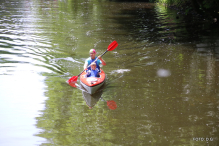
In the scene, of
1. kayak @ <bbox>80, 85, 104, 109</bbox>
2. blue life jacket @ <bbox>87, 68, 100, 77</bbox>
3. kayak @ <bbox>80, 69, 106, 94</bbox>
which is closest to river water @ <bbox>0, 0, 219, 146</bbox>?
kayak @ <bbox>80, 85, 104, 109</bbox>

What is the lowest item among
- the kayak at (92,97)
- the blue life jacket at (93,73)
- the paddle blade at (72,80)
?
the kayak at (92,97)

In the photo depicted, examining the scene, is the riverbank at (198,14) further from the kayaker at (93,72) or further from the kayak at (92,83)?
the kayak at (92,83)

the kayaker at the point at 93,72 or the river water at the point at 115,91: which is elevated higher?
the kayaker at the point at 93,72

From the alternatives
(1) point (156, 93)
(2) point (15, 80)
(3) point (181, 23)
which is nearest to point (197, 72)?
(1) point (156, 93)

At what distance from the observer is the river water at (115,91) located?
524 cm

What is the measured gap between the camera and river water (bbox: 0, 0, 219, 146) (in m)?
5.24

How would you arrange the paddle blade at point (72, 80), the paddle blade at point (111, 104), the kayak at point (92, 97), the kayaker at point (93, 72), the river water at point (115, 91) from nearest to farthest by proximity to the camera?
1. the river water at point (115, 91)
2. the paddle blade at point (111, 104)
3. the kayak at point (92, 97)
4. the kayaker at point (93, 72)
5. the paddle blade at point (72, 80)

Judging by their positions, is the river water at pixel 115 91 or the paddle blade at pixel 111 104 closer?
the river water at pixel 115 91

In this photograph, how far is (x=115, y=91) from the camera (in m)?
7.37

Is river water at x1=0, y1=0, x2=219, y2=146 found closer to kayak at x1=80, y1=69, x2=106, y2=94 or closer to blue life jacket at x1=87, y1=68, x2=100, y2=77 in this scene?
kayak at x1=80, y1=69, x2=106, y2=94

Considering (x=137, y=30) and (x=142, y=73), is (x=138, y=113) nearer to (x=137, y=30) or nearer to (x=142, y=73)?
(x=142, y=73)

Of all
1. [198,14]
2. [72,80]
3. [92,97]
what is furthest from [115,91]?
[198,14]

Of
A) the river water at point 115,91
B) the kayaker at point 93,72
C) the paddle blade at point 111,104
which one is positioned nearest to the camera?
the river water at point 115,91

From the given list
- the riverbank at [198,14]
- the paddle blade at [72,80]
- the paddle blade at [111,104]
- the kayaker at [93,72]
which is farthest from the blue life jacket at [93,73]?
the riverbank at [198,14]
